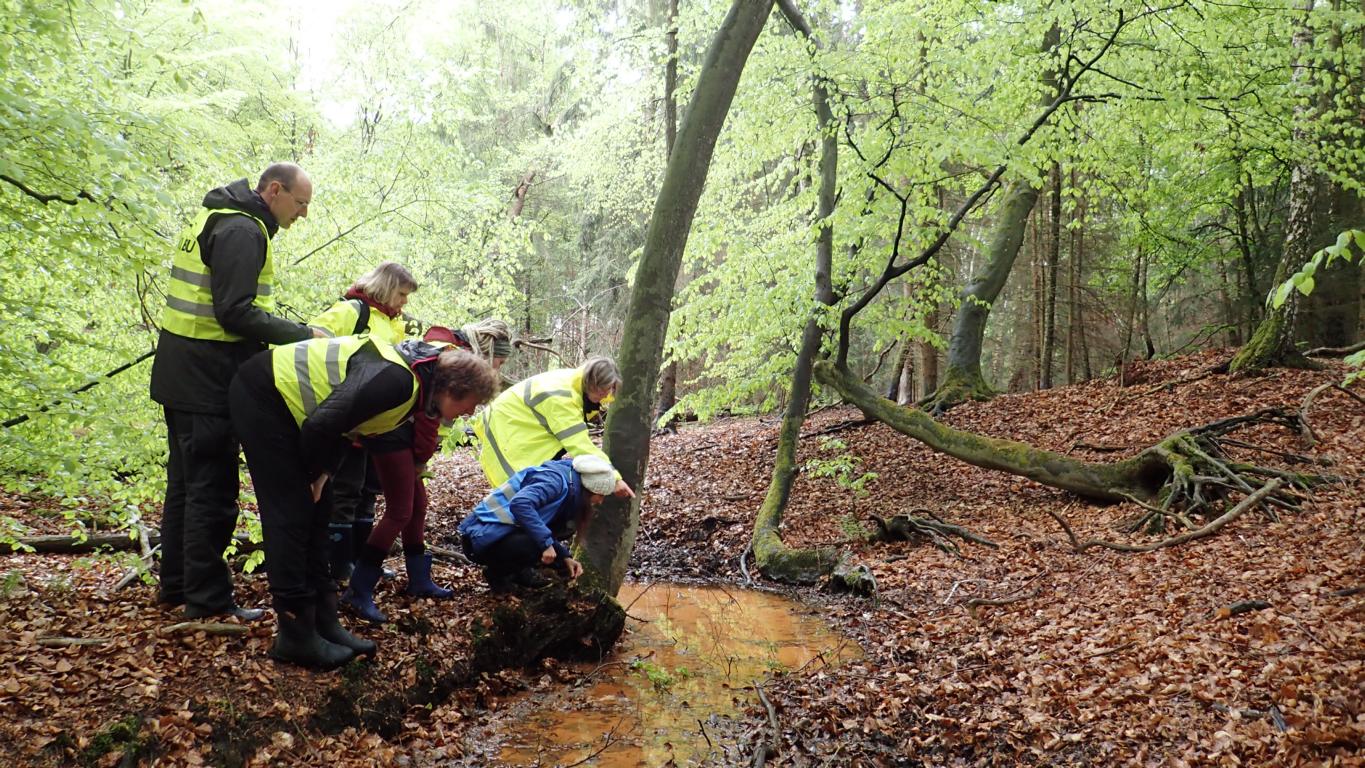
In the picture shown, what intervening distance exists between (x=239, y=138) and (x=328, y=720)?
33.0ft

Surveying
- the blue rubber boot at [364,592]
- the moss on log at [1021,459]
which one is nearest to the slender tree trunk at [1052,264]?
the moss on log at [1021,459]

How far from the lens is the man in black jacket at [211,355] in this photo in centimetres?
355

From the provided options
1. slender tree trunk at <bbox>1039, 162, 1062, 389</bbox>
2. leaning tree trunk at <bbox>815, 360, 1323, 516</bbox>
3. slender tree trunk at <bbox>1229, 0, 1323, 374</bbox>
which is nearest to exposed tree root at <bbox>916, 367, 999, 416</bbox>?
slender tree trunk at <bbox>1039, 162, 1062, 389</bbox>

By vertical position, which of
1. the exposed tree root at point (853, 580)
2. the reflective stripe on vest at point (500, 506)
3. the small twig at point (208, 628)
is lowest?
the exposed tree root at point (853, 580)

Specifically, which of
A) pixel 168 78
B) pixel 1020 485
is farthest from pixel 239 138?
pixel 1020 485

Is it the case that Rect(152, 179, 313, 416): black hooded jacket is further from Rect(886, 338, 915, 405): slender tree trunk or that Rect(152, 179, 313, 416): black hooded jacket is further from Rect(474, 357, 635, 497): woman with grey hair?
Rect(886, 338, 915, 405): slender tree trunk

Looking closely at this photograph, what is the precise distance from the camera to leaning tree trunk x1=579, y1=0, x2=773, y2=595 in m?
5.35

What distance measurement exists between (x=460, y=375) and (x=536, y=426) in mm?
1521

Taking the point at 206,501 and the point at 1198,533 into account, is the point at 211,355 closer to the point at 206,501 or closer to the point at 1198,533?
the point at 206,501

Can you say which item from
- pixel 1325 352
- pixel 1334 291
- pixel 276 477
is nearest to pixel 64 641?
pixel 276 477

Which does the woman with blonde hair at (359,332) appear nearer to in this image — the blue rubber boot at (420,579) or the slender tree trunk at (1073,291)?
the blue rubber boot at (420,579)

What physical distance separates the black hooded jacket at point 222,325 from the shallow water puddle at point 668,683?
2140 millimetres

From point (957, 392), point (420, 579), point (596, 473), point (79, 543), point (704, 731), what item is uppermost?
point (596, 473)

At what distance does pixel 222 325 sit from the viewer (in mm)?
3613
